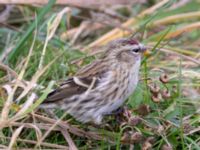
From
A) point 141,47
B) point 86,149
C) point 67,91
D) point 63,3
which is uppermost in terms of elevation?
point 63,3

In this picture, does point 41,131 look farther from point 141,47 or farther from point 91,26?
point 91,26

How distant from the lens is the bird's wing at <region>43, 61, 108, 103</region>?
4.18m

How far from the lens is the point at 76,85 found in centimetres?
421

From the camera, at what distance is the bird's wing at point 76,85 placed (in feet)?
13.7

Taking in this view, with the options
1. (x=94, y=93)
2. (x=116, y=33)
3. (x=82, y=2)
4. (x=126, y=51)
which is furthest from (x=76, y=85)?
(x=116, y=33)

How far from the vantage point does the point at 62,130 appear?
13.7ft

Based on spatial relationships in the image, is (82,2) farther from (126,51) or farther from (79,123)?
(79,123)

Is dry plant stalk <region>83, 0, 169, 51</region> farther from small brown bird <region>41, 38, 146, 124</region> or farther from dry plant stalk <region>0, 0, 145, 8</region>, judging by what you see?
small brown bird <region>41, 38, 146, 124</region>

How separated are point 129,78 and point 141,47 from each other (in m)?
0.22

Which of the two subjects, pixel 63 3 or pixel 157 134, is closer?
pixel 157 134

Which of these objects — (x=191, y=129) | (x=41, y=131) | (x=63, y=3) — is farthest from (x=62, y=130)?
(x=63, y=3)

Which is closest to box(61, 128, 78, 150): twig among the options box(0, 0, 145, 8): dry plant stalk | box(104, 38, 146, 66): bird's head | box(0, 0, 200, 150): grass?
box(0, 0, 200, 150): grass

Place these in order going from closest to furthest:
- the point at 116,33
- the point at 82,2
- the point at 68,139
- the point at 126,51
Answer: the point at 68,139
the point at 126,51
the point at 82,2
the point at 116,33

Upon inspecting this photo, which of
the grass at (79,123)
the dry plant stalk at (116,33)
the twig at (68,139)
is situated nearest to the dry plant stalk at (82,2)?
the dry plant stalk at (116,33)
